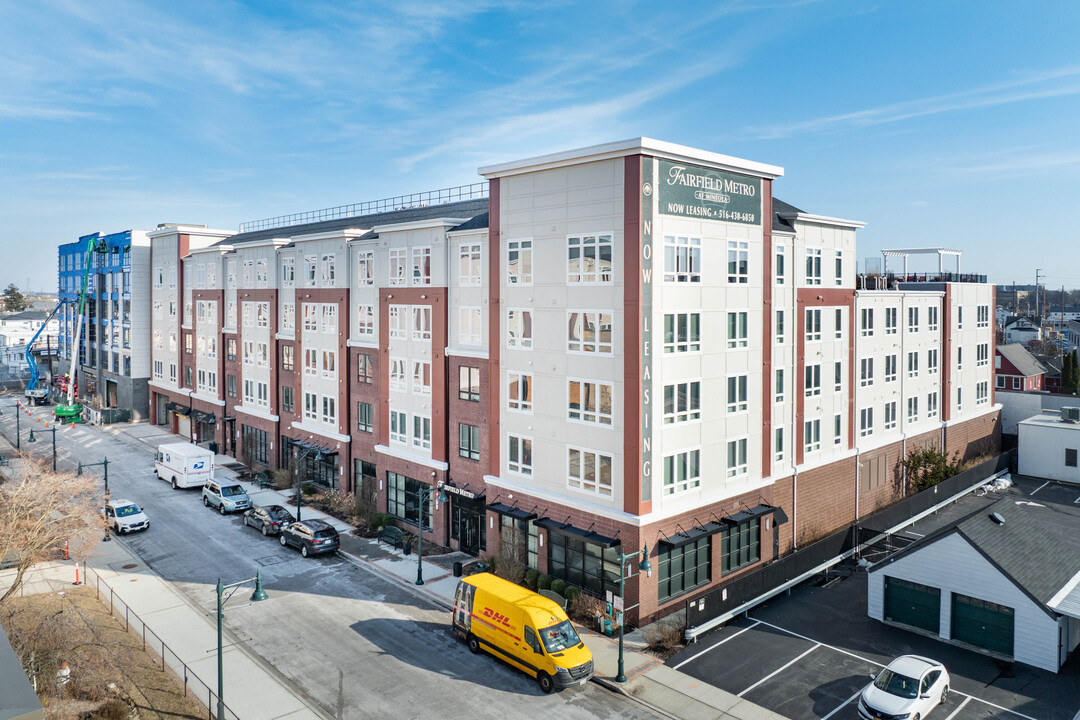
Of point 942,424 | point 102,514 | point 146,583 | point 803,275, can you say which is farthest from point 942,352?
point 102,514

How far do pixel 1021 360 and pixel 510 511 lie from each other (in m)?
66.0

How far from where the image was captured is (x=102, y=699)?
22.0 meters

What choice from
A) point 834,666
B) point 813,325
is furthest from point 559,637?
point 813,325

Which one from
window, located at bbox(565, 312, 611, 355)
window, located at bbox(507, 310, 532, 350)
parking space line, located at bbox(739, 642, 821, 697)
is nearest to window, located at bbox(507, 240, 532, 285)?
window, located at bbox(507, 310, 532, 350)

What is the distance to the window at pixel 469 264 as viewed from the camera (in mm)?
36250

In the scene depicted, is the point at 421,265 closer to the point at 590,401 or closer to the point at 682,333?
the point at 590,401

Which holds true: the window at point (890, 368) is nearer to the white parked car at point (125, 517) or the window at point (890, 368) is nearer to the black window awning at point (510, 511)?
the black window awning at point (510, 511)

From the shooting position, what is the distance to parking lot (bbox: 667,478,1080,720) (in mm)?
23109

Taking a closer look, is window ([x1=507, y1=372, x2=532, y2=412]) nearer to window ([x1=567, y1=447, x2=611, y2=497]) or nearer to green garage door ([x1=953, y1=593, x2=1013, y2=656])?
window ([x1=567, y1=447, x2=611, y2=497])

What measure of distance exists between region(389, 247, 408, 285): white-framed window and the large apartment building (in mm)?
243

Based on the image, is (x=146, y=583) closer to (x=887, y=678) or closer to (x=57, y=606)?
(x=57, y=606)

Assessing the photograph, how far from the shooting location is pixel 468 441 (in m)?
36.8

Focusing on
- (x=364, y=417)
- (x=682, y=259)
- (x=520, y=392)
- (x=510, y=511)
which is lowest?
(x=510, y=511)

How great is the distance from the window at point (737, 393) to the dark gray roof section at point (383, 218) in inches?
604
